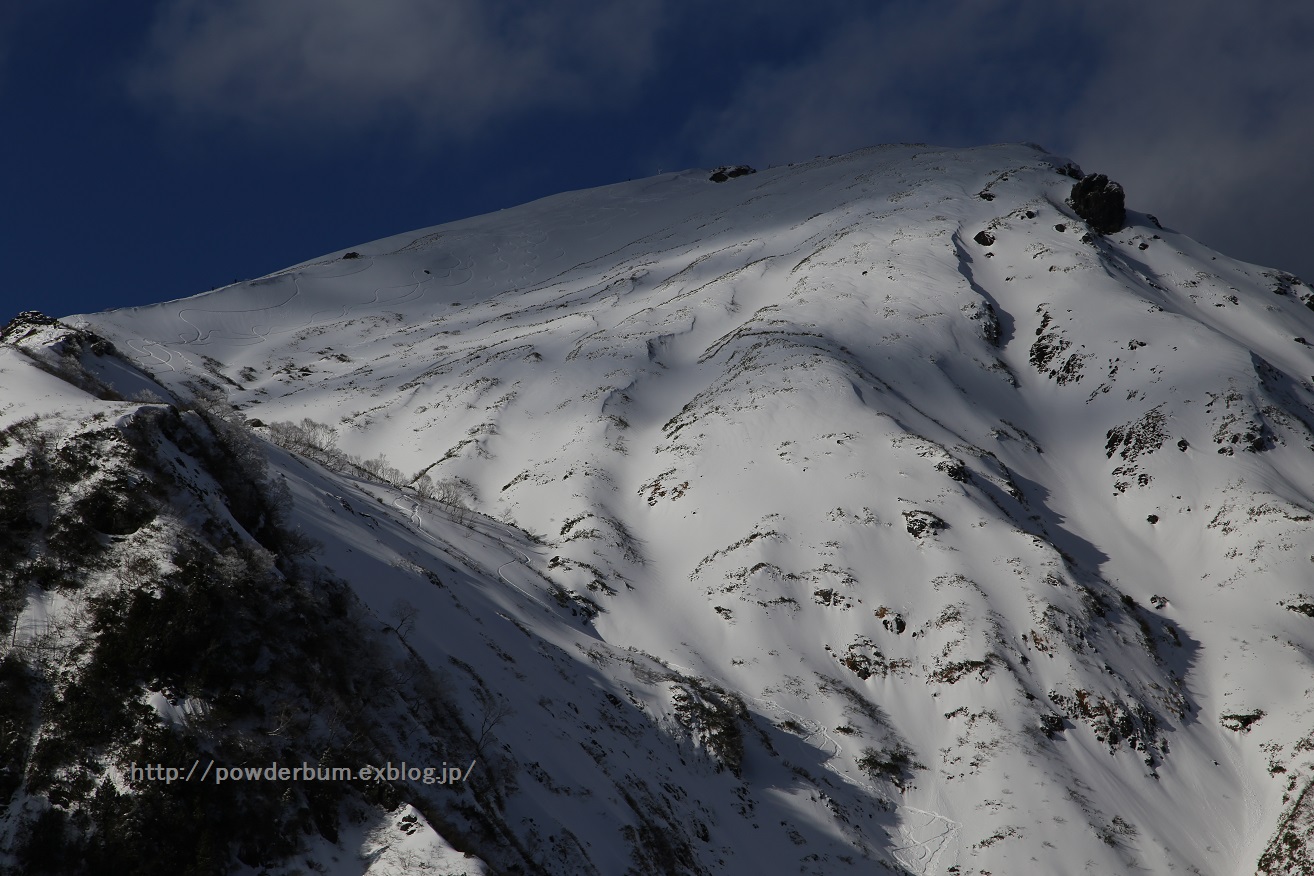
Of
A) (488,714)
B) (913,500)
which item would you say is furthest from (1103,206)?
(488,714)

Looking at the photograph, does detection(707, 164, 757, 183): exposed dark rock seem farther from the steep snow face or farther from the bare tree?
the bare tree

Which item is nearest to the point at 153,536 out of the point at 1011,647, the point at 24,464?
the point at 24,464

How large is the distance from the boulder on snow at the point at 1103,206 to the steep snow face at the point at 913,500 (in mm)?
2979

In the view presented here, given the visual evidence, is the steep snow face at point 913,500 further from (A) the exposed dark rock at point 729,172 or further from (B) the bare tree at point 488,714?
(A) the exposed dark rock at point 729,172

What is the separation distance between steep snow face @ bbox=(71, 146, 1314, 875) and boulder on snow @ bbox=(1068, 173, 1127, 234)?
2.98m

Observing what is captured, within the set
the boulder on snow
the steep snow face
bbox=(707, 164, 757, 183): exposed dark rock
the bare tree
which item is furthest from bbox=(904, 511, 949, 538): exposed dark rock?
bbox=(707, 164, 757, 183): exposed dark rock

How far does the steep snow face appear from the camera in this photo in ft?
121

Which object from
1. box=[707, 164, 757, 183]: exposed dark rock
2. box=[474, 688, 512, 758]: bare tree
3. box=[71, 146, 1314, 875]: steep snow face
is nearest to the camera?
box=[474, 688, 512, 758]: bare tree

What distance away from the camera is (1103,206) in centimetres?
10194

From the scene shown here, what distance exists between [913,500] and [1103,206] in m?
70.8

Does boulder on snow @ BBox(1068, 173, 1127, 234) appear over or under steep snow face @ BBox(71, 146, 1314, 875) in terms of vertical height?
over

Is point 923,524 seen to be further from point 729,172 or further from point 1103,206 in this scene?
point 729,172

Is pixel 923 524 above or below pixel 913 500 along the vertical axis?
below

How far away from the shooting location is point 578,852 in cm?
2045
